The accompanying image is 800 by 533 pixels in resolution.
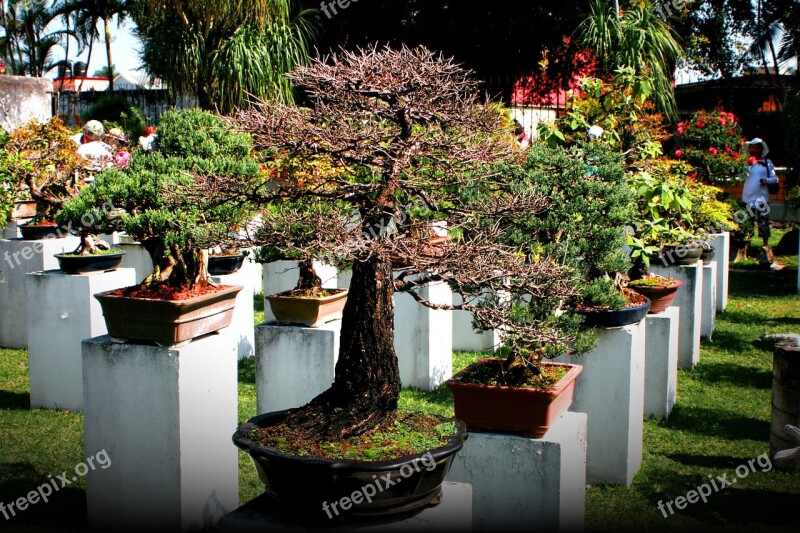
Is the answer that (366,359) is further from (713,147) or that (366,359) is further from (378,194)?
(713,147)

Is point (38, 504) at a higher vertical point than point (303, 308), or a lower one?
lower

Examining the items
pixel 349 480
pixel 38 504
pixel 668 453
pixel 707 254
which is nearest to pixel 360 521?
pixel 349 480

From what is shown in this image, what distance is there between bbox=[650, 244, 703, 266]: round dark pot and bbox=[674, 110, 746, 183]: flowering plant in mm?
4589

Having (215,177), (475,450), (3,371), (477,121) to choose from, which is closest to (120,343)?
(215,177)

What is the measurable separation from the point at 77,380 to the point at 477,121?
4315mm

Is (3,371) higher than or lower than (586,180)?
lower

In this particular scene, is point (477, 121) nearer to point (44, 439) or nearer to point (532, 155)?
point (532, 155)

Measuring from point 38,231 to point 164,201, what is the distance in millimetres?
4825

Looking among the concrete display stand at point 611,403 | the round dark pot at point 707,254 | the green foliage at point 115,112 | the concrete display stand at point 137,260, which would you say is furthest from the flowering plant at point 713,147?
the green foliage at point 115,112

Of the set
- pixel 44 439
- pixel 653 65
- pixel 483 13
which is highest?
pixel 483 13

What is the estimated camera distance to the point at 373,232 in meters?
2.91

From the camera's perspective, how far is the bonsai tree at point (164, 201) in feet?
12.7

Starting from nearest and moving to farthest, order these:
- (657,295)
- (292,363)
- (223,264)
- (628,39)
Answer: (292,363) < (657,295) < (223,264) < (628,39)

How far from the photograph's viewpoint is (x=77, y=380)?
5.93m
